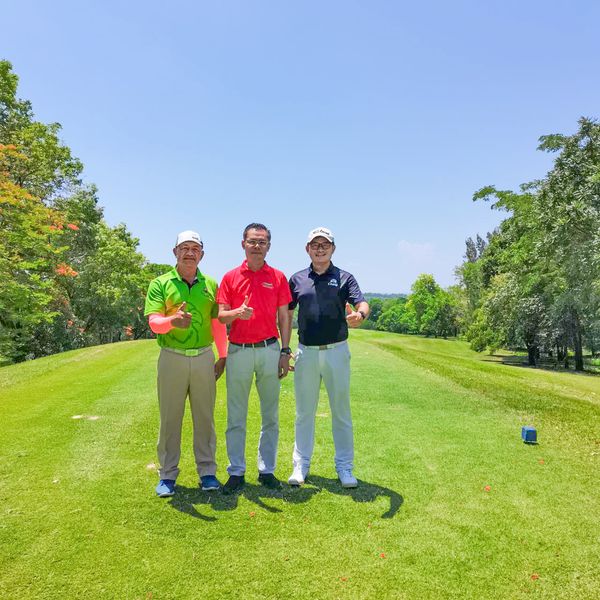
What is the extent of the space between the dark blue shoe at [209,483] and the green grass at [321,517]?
0.37ft

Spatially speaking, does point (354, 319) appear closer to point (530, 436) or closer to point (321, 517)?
point (321, 517)

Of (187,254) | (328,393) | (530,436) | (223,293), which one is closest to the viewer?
(187,254)

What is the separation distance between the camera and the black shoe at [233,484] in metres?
5.26

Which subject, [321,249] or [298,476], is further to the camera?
[321,249]

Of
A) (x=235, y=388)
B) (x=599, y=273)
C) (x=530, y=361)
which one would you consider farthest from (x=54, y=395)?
(x=530, y=361)

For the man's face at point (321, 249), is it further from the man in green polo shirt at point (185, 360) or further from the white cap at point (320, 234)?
the man in green polo shirt at point (185, 360)

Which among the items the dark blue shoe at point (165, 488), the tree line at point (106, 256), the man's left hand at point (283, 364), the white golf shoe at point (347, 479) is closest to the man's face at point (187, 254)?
the man's left hand at point (283, 364)

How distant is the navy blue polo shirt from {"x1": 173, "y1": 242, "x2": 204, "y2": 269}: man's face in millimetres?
1367

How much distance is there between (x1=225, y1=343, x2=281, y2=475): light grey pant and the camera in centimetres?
541

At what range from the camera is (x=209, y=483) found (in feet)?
17.4

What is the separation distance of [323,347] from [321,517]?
1994mm

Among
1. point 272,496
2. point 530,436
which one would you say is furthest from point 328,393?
point 530,436

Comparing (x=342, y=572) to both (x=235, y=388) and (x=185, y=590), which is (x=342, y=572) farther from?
(x=235, y=388)

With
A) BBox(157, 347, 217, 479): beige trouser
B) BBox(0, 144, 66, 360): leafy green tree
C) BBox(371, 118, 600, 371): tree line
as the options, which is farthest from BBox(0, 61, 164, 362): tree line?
BBox(371, 118, 600, 371): tree line
